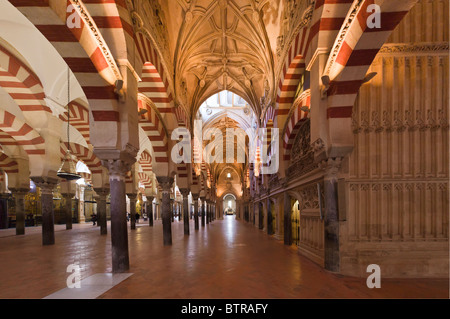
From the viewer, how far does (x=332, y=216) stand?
158 inches

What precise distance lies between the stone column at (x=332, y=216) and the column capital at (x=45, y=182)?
26.8 feet

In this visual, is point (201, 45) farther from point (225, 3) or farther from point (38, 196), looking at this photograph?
point (38, 196)

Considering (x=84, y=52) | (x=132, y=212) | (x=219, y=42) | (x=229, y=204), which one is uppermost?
(x=219, y=42)

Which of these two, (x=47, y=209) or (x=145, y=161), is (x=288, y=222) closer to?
(x=47, y=209)

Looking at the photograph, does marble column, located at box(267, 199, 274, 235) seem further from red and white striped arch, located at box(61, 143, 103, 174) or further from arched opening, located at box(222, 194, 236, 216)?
arched opening, located at box(222, 194, 236, 216)

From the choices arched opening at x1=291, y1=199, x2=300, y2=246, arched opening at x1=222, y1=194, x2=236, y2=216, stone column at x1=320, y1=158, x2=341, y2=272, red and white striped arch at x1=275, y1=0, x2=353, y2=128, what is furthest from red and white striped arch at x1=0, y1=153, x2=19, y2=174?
arched opening at x1=222, y1=194, x2=236, y2=216

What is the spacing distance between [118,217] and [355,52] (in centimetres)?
473

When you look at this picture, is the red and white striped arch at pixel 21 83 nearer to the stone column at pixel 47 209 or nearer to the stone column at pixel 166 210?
the stone column at pixel 47 209

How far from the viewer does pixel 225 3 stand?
805 centimetres

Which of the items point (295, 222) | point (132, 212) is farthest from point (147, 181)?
point (295, 222)

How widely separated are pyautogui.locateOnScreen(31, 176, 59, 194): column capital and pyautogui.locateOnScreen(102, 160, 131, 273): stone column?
4.75 meters

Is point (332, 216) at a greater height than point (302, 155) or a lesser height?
lesser

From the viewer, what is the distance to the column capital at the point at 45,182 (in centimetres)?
730
